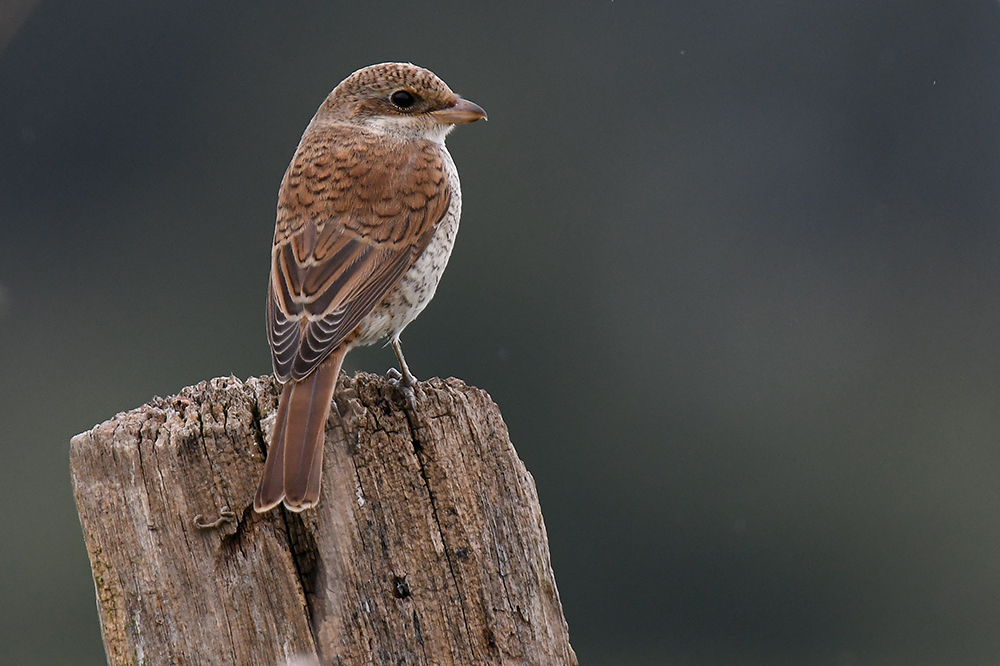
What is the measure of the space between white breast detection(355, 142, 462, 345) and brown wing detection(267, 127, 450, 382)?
41mm

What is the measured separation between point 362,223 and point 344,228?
68 millimetres

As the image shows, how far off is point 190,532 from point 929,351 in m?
26.2

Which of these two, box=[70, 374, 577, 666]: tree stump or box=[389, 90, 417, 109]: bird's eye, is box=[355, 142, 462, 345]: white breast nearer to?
box=[389, 90, 417, 109]: bird's eye

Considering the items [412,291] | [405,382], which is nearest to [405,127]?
[412,291]

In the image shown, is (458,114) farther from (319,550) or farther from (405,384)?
(319,550)

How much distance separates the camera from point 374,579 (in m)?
2.83

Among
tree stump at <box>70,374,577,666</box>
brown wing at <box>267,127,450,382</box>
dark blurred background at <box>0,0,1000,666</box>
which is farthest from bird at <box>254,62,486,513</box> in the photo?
dark blurred background at <box>0,0,1000,666</box>

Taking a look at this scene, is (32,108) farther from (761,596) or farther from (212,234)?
(761,596)

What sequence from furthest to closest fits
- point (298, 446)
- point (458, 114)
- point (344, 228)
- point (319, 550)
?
point (458, 114), point (344, 228), point (298, 446), point (319, 550)

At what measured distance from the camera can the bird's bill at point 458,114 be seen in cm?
482

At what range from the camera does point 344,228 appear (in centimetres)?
425

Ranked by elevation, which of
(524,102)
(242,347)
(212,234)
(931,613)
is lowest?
(931,613)

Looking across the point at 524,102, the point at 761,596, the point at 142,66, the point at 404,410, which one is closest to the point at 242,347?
the point at 761,596

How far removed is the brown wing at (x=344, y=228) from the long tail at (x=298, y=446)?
336 mm
